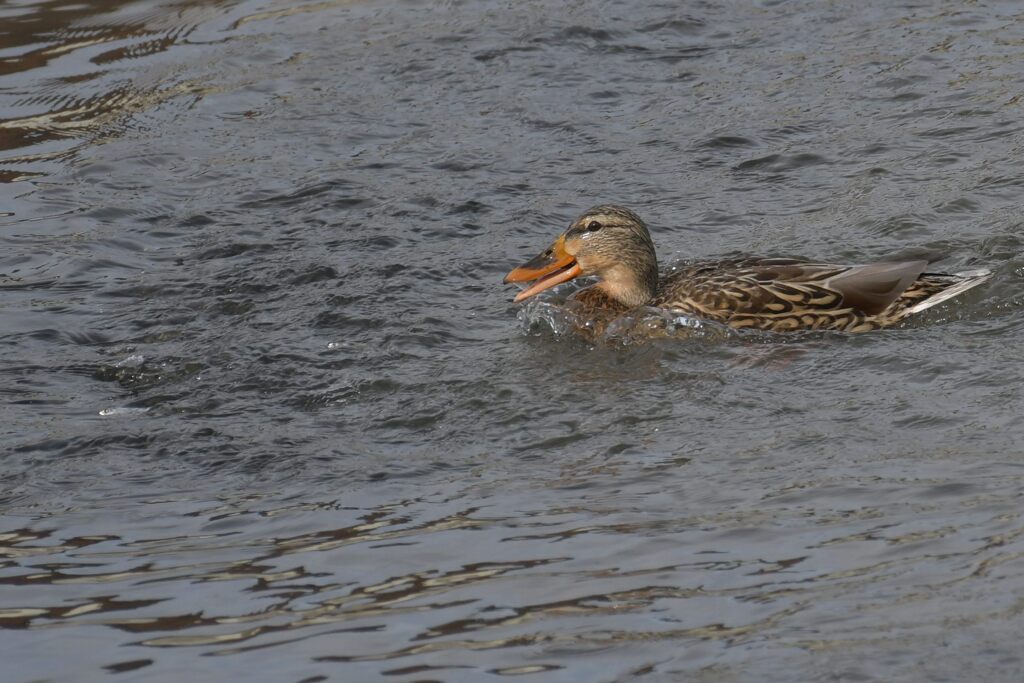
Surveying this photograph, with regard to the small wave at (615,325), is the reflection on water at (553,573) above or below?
above

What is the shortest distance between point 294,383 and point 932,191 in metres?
4.65

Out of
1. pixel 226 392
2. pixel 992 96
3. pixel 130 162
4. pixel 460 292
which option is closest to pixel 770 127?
pixel 992 96

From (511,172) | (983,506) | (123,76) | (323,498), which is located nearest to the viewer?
(983,506)

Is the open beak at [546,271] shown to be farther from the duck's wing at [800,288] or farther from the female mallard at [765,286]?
the duck's wing at [800,288]

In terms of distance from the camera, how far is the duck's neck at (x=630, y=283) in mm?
9227

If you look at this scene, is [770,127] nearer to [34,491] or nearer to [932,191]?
[932,191]

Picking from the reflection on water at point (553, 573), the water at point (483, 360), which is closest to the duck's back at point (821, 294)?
the water at point (483, 360)

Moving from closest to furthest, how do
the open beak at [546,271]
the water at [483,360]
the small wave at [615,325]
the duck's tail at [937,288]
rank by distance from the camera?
the water at [483,360]
the duck's tail at [937,288]
the small wave at [615,325]
the open beak at [546,271]

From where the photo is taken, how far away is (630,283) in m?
9.23

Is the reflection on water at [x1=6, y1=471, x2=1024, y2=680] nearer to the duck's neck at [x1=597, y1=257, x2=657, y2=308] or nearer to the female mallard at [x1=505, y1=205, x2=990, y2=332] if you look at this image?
the female mallard at [x1=505, y1=205, x2=990, y2=332]

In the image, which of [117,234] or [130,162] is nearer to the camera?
[117,234]

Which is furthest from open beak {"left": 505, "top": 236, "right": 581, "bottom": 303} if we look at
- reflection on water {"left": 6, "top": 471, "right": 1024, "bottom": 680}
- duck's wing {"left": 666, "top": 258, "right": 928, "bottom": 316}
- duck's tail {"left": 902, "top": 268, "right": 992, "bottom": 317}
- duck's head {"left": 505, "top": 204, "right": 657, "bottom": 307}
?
reflection on water {"left": 6, "top": 471, "right": 1024, "bottom": 680}

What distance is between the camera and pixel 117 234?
33.6ft

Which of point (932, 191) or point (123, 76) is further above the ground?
point (123, 76)
